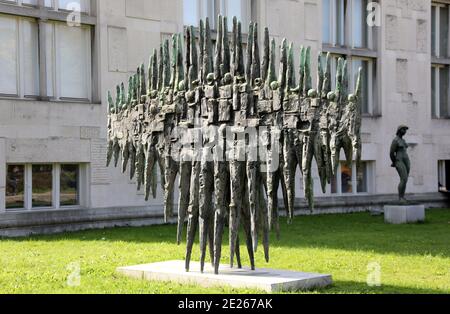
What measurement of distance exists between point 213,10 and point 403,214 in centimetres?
773

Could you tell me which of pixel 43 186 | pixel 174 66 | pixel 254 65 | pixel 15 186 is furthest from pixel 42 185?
pixel 254 65

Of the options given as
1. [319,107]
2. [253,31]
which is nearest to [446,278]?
[319,107]

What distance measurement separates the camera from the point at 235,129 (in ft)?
32.0

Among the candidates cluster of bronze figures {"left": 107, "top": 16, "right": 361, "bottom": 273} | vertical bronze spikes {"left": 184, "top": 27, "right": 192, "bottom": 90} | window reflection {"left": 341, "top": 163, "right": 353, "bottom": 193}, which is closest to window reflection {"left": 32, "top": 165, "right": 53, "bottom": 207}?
cluster of bronze figures {"left": 107, "top": 16, "right": 361, "bottom": 273}

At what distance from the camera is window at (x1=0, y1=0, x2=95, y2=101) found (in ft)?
57.2

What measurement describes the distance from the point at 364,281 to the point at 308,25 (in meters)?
13.8

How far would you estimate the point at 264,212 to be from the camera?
9.98 meters

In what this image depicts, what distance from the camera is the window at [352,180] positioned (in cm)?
2403

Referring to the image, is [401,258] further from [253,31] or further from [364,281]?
[253,31]

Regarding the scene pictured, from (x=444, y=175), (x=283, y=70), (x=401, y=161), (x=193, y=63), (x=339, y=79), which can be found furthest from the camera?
(x=444, y=175)

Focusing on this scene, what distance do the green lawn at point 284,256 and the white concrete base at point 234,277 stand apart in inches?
6.6

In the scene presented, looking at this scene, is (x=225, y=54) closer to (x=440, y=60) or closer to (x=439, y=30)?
(x=440, y=60)

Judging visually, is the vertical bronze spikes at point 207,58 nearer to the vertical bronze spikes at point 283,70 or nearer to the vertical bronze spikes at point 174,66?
the vertical bronze spikes at point 174,66

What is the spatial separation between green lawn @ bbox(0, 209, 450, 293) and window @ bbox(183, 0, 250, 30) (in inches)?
237
